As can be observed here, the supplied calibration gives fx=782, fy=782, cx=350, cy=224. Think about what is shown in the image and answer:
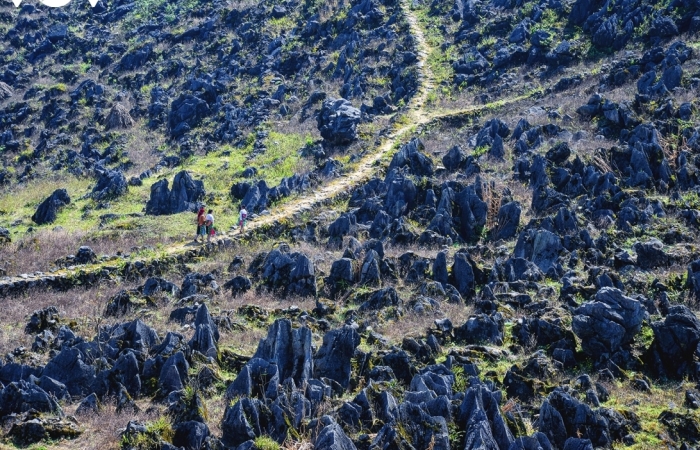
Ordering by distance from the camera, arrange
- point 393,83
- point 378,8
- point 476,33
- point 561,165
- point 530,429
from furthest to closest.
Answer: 1. point 378,8
2. point 476,33
3. point 393,83
4. point 561,165
5. point 530,429

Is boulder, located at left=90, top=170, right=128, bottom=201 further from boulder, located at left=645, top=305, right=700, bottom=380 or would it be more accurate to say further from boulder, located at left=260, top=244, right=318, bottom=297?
boulder, located at left=645, top=305, right=700, bottom=380

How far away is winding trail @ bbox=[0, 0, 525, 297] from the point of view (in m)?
22.8

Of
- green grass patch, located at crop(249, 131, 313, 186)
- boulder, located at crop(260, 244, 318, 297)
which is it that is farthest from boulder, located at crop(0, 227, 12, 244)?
boulder, located at crop(260, 244, 318, 297)

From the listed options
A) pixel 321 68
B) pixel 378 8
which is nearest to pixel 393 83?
pixel 321 68

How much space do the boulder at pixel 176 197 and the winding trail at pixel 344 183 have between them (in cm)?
411

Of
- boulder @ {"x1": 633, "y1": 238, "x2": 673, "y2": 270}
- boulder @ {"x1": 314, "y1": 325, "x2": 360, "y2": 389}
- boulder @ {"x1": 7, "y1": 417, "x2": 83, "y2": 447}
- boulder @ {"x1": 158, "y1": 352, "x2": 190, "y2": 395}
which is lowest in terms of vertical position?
boulder @ {"x1": 633, "y1": 238, "x2": 673, "y2": 270}

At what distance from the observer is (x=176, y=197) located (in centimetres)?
3011

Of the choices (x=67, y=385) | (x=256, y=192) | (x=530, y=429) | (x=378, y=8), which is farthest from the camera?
(x=378, y=8)

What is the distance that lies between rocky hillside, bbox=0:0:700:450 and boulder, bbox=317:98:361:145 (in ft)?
0.42

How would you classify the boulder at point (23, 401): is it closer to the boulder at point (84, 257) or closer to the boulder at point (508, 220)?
the boulder at point (84, 257)

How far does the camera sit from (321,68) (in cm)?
4675

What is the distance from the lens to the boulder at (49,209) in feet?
101

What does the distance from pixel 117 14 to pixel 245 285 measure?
53.3m

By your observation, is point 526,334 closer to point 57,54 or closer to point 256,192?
point 256,192
